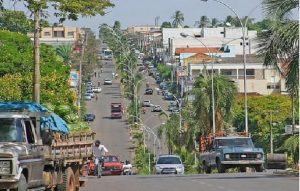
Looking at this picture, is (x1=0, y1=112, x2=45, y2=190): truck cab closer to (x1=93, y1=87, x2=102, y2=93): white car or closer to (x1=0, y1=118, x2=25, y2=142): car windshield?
(x1=0, y1=118, x2=25, y2=142): car windshield

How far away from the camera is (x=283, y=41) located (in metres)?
34.0

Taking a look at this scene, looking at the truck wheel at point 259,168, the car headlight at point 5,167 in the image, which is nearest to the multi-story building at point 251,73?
the truck wheel at point 259,168

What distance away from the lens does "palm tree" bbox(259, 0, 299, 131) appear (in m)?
33.9

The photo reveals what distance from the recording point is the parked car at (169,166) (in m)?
49.6

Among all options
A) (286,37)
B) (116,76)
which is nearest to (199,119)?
(286,37)

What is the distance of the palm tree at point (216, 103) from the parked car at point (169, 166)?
20748 millimetres

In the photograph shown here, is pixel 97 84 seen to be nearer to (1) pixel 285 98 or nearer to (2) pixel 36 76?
(1) pixel 285 98

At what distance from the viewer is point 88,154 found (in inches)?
1069

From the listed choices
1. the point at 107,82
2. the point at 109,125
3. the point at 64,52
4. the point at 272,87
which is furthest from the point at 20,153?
the point at 107,82

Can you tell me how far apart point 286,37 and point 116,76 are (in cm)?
15995

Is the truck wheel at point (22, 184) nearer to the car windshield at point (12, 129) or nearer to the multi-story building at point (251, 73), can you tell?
the car windshield at point (12, 129)

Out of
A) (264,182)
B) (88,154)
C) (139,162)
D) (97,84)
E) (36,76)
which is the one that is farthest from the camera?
(97,84)

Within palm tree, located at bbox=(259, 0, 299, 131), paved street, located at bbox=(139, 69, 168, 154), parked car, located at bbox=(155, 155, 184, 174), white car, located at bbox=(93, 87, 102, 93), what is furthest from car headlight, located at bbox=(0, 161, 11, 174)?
white car, located at bbox=(93, 87, 102, 93)

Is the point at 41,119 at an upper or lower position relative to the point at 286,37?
lower
